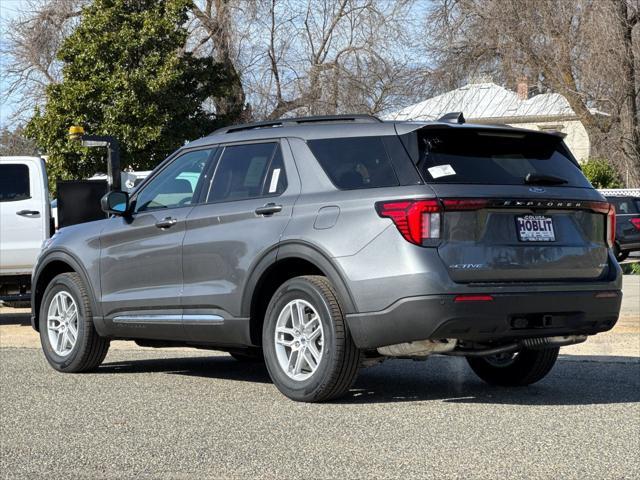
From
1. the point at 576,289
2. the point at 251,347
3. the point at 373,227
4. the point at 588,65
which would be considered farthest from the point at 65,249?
the point at 588,65

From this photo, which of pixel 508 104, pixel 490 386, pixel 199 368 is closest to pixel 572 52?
pixel 508 104

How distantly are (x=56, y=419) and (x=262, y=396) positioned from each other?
1.51 meters

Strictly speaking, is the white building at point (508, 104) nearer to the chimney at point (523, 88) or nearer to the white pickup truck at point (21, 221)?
the chimney at point (523, 88)

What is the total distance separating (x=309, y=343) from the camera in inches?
292

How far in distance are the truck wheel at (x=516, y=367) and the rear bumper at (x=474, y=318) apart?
1006mm

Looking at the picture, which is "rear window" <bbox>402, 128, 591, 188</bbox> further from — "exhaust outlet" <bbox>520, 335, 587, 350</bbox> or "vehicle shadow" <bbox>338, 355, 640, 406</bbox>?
"vehicle shadow" <bbox>338, 355, 640, 406</bbox>

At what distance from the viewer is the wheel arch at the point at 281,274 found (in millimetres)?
7172

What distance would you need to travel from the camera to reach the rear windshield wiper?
739 centimetres

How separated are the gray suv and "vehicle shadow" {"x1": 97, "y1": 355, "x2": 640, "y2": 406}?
1.12ft

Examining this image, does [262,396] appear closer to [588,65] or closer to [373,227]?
[373,227]

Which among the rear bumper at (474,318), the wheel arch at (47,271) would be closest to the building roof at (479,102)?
the wheel arch at (47,271)

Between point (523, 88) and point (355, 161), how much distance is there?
25.2 metres

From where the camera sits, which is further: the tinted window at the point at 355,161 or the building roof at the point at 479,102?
the building roof at the point at 479,102

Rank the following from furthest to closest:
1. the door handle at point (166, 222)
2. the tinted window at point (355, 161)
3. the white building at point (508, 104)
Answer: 1. the white building at point (508, 104)
2. the door handle at point (166, 222)
3. the tinted window at point (355, 161)
